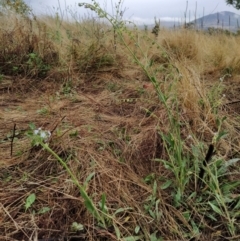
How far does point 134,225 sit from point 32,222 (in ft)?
1.18

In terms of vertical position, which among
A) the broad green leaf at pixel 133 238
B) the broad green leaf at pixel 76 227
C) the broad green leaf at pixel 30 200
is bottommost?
the broad green leaf at pixel 133 238

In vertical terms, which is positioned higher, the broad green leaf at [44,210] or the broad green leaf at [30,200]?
the broad green leaf at [30,200]

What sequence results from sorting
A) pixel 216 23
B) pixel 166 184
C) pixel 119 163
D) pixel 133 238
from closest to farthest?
pixel 133 238
pixel 166 184
pixel 119 163
pixel 216 23

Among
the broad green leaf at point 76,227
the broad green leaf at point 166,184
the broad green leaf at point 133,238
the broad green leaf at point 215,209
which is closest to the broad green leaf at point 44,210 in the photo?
the broad green leaf at point 76,227

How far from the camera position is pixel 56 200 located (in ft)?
3.54

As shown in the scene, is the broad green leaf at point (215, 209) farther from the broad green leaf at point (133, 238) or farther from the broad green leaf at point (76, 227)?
the broad green leaf at point (76, 227)

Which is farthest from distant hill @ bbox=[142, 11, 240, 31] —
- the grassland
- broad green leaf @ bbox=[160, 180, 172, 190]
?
broad green leaf @ bbox=[160, 180, 172, 190]

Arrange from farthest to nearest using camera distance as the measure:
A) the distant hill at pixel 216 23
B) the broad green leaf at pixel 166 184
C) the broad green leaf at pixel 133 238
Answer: the distant hill at pixel 216 23 → the broad green leaf at pixel 166 184 → the broad green leaf at pixel 133 238

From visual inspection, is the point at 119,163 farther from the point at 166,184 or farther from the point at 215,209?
the point at 215,209

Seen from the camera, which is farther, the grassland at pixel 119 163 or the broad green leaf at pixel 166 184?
the broad green leaf at pixel 166 184

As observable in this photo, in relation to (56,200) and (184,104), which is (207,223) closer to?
(56,200)

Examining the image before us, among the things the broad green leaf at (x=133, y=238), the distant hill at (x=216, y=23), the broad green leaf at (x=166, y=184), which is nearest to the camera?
the broad green leaf at (x=133, y=238)

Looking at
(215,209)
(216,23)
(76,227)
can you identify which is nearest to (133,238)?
(76,227)

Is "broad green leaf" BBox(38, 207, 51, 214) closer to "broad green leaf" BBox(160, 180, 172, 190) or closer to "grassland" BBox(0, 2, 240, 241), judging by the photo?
"grassland" BBox(0, 2, 240, 241)
